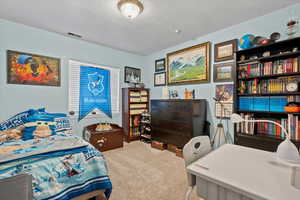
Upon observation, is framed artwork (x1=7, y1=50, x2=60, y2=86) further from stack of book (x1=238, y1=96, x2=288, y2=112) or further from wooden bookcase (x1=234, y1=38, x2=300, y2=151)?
stack of book (x1=238, y1=96, x2=288, y2=112)

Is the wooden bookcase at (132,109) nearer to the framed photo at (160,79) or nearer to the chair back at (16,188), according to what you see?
the framed photo at (160,79)

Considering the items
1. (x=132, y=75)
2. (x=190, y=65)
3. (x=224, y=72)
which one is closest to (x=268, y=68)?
(x=224, y=72)

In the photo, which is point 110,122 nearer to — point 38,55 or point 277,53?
point 38,55

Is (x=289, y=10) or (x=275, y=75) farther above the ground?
(x=289, y=10)

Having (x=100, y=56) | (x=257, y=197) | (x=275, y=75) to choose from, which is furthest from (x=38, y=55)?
(x=275, y=75)

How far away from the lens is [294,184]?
76 centimetres

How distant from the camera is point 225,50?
2641mm

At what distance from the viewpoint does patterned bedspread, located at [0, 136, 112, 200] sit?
1.13 metres

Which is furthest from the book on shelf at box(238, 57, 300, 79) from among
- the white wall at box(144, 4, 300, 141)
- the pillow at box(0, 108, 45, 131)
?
the pillow at box(0, 108, 45, 131)

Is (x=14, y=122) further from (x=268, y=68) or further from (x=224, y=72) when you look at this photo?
(x=268, y=68)

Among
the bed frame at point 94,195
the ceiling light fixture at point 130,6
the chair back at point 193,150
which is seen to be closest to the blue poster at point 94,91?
the ceiling light fixture at point 130,6

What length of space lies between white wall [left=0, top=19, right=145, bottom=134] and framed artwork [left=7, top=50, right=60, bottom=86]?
77 mm

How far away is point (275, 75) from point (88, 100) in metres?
3.57

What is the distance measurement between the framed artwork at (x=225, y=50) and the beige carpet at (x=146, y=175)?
7.23 feet
